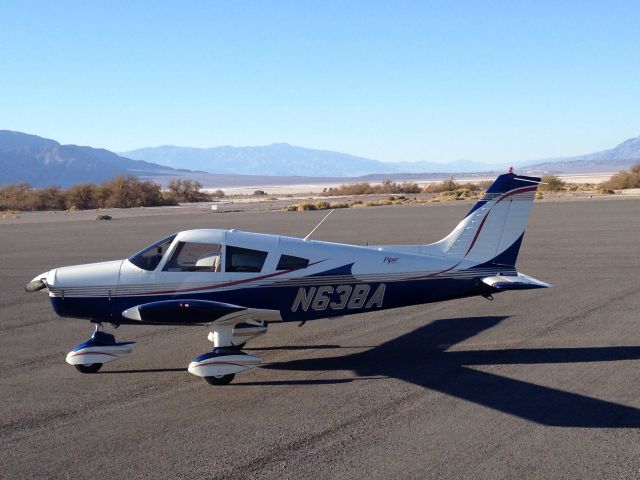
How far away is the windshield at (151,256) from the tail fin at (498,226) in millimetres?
3990

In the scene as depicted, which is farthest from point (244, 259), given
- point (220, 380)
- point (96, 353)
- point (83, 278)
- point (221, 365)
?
point (96, 353)

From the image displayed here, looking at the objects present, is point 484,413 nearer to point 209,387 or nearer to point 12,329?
point 209,387

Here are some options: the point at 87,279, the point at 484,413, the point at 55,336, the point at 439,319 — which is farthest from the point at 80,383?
the point at 439,319

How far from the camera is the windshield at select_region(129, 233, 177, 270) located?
9.74m

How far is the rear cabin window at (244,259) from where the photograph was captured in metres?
9.67

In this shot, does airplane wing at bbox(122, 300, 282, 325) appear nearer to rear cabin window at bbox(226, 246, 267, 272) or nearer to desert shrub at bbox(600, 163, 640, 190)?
rear cabin window at bbox(226, 246, 267, 272)

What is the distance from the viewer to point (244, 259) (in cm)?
973

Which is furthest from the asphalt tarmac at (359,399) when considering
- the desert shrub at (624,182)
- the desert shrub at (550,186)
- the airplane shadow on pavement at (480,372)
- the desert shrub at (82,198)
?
the desert shrub at (624,182)

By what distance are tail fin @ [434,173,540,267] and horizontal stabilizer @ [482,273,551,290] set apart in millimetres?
368

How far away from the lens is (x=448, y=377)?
9008mm

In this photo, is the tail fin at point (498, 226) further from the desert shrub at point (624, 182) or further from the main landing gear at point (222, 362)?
the desert shrub at point (624, 182)

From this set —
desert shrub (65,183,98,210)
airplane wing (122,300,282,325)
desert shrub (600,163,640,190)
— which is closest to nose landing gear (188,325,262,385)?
airplane wing (122,300,282,325)

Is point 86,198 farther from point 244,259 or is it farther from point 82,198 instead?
point 244,259

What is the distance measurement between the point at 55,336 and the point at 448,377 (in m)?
6.93
